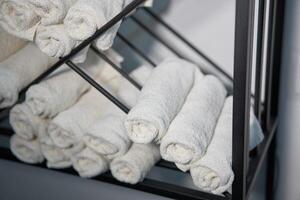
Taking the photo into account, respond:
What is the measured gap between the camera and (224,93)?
738 millimetres

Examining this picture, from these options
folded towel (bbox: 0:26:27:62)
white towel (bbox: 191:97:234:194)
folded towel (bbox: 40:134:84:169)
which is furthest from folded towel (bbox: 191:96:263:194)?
folded towel (bbox: 0:26:27:62)

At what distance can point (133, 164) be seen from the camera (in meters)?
0.64

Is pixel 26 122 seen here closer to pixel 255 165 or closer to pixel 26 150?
pixel 26 150

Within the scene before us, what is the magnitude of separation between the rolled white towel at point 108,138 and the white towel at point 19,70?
13cm

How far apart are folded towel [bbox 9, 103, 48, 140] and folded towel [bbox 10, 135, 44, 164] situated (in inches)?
0.6

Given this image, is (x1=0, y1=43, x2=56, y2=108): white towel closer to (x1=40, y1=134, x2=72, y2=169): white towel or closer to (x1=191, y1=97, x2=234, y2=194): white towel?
(x1=40, y1=134, x2=72, y2=169): white towel

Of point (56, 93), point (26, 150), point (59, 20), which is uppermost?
point (59, 20)

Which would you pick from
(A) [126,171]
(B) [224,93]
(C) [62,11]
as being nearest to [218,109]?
(B) [224,93]

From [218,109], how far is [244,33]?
0.71 feet

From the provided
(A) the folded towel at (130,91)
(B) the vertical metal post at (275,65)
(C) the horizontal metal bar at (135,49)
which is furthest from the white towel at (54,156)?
(B) the vertical metal post at (275,65)

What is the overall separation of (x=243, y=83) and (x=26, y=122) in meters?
0.35

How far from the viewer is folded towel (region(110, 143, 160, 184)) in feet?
2.11

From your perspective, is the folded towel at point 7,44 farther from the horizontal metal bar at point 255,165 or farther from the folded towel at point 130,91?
the horizontal metal bar at point 255,165

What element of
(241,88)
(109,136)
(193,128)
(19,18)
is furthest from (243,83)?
(19,18)
